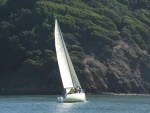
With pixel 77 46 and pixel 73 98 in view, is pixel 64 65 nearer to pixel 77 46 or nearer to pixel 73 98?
pixel 73 98

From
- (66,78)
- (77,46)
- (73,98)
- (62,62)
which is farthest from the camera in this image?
(77,46)

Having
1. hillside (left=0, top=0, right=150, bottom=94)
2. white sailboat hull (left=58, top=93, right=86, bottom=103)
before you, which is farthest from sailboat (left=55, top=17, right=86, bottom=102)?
hillside (left=0, top=0, right=150, bottom=94)

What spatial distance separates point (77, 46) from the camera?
118 metres

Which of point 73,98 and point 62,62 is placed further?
point 62,62

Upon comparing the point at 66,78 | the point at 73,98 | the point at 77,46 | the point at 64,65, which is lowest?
the point at 73,98

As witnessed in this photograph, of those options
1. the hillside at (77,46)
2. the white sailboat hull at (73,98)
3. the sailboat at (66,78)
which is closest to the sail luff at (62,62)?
the sailboat at (66,78)

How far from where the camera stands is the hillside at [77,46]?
111750 millimetres

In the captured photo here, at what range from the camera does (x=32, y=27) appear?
12612 cm

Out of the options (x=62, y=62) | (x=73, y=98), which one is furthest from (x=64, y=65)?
(x=73, y=98)

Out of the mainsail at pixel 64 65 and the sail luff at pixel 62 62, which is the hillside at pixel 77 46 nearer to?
the mainsail at pixel 64 65

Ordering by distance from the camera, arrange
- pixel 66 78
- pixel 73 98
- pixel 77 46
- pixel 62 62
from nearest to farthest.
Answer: pixel 73 98 → pixel 66 78 → pixel 62 62 → pixel 77 46

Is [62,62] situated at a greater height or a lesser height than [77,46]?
lesser

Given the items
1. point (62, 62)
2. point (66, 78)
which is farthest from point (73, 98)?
point (62, 62)

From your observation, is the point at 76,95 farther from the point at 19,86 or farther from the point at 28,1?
the point at 28,1
